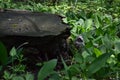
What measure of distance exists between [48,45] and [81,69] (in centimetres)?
110

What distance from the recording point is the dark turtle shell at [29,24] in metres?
2.82

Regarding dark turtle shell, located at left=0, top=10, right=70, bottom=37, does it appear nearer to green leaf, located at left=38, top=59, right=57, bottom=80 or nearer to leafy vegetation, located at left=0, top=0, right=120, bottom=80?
leafy vegetation, located at left=0, top=0, right=120, bottom=80

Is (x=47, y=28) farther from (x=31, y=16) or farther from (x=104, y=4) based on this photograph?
(x=104, y=4)

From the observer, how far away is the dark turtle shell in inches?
111

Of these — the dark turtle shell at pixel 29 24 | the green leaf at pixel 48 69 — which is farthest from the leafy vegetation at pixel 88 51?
the dark turtle shell at pixel 29 24

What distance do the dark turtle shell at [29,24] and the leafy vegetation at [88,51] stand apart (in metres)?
0.18

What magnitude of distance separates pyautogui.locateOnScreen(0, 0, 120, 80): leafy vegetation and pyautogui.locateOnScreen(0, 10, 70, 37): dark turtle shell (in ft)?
0.60

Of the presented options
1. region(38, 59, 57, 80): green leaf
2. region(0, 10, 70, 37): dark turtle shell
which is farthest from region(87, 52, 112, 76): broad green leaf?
region(0, 10, 70, 37): dark turtle shell

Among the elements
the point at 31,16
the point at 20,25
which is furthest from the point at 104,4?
the point at 20,25

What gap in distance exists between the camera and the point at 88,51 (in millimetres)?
2182

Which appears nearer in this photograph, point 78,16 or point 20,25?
point 20,25

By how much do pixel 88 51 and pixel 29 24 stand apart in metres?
1.00

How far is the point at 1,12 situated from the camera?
337 cm

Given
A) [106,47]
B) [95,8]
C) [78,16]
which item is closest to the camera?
[106,47]
